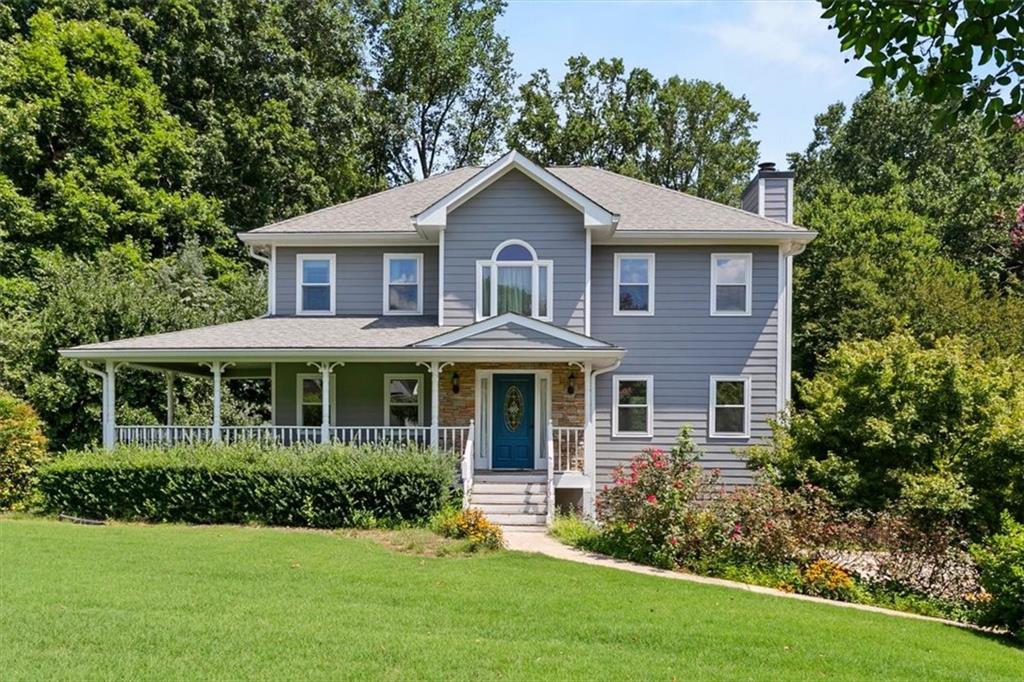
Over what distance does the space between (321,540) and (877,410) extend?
9152mm

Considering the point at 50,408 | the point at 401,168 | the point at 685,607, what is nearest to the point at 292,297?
the point at 50,408

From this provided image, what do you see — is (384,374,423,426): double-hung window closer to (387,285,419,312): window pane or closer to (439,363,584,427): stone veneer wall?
(439,363,584,427): stone veneer wall

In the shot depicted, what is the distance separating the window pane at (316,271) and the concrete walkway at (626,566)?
7.81 meters

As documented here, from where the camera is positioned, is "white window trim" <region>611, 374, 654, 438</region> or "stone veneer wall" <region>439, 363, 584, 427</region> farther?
"white window trim" <region>611, 374, 654, 438</region>

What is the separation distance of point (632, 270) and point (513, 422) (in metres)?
4.55

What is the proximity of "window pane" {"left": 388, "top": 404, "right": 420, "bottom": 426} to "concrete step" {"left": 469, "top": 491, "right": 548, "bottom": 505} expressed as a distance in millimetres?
3309

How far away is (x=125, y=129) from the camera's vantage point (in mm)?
25000

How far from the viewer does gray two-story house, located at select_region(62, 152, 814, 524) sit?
50.4 ft

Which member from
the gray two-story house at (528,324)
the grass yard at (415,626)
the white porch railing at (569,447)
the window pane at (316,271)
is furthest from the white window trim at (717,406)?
the window pane at (316,271)

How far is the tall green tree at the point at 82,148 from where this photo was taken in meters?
23.0

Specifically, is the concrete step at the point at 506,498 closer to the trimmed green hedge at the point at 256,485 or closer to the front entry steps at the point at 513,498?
the front entry steps at the point at 513,498

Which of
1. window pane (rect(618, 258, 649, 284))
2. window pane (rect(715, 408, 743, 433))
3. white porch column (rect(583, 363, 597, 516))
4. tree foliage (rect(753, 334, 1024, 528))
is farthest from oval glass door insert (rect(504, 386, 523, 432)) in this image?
tree foliage (rect(753, 334, 1024, 528))

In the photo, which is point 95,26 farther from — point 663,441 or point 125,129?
point 663,441

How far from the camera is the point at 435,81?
33.3 m
